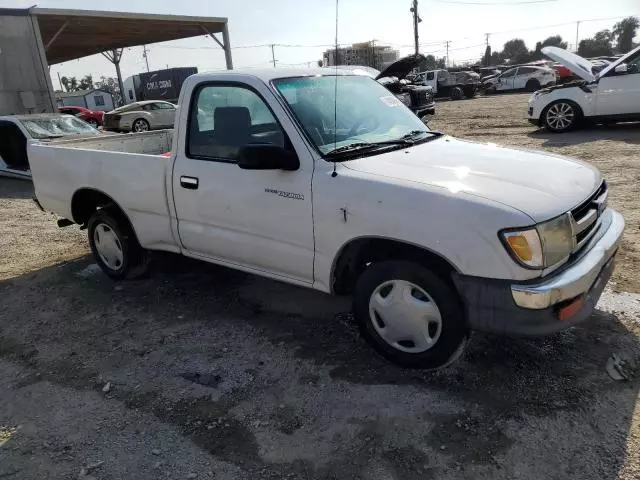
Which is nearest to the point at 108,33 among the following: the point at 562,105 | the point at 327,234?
the point at 562,105

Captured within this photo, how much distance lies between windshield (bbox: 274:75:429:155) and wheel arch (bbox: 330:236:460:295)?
0.66 meters

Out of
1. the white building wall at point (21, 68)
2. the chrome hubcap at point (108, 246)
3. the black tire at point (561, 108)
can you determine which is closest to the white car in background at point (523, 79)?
the black tire at point (561, 108)

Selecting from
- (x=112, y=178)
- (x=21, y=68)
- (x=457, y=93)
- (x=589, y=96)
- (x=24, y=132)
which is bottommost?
(x=457, y=93)

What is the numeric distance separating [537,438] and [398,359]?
89 centimetres

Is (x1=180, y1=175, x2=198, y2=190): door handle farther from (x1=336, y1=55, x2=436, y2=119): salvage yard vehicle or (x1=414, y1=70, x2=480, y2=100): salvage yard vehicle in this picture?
(x1=414, y1=70, x2=480, y2=100): salvage yard vehicle

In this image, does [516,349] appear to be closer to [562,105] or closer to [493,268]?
[493,268]

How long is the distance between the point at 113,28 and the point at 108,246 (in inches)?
718

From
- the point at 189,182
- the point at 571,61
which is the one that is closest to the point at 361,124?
the point at 189,182

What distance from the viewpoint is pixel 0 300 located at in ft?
16.1

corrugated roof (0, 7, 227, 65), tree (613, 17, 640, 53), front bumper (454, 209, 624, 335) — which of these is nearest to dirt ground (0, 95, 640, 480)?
front bumper (454, 209, 624, 335)

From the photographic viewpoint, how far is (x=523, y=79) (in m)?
29.1

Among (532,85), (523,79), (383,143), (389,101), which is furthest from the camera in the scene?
(523,79)

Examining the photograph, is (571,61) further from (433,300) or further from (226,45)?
(226,45)

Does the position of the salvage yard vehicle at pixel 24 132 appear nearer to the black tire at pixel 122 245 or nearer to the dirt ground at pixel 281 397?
the black tire at pixel 122 245
